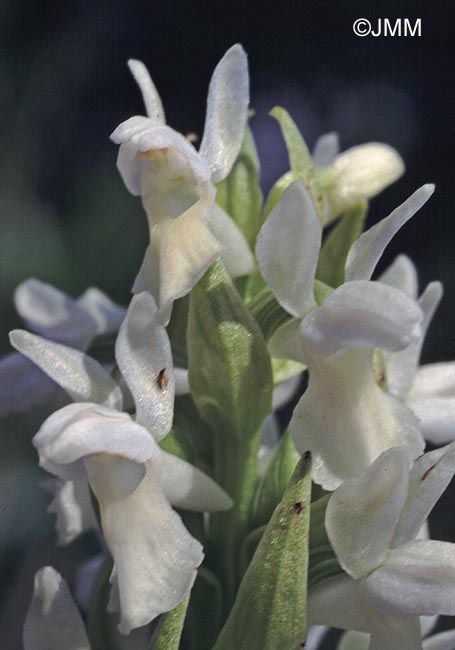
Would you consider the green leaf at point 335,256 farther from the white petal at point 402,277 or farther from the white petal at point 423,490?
the white petal at point 423,490

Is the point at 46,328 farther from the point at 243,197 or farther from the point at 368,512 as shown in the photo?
the point at 368,512

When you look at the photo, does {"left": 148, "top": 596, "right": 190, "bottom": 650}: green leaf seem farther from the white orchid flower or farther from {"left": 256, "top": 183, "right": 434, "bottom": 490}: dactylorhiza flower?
the white orchid flower

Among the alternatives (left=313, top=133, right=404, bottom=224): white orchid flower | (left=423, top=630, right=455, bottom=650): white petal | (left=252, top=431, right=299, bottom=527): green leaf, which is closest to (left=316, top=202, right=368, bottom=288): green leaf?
(left=313, top=133, right=404, bottom=224): white orchid flower

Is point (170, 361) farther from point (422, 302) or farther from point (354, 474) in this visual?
point (422, 302)

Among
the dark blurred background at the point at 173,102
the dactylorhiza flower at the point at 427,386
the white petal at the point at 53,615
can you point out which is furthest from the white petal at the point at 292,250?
the dark blurred background at the point at 173,102

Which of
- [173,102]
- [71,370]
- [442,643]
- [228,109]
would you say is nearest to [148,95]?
[228,109]
